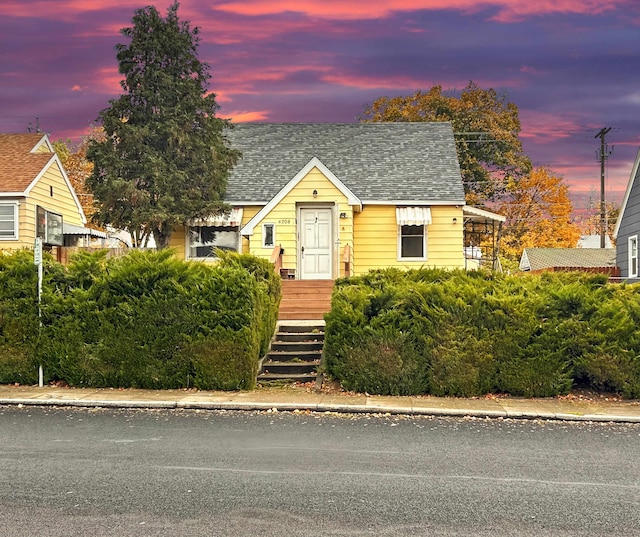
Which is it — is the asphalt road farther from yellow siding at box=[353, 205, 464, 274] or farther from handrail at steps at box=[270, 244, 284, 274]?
yellow siding at box=[353, 205, 464, 274]

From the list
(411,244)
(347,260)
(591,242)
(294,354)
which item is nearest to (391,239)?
(411,244)

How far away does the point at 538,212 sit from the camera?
48.9 metres

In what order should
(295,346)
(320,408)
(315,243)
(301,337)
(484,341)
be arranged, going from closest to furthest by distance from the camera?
(320,408) < (484,341) < (295,346) < (301,337) < (315,243)

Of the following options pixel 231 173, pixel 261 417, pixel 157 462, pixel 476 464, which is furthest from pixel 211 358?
pixel 231 173

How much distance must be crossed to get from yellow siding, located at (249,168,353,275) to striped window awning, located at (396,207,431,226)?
195 centimetres

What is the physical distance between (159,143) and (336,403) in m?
15.6

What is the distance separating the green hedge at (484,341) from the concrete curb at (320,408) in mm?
1327

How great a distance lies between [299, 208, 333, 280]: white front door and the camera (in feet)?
77.4

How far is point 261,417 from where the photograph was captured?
10719 millimetres

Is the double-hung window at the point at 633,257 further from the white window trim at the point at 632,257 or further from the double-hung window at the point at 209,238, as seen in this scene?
the double-hung window at the point at 209,238

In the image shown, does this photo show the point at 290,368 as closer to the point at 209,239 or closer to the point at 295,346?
the point at 295,346

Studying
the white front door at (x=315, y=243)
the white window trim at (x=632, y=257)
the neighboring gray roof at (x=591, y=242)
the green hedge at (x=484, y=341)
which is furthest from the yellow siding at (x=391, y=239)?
the neighboring gray roof at (x=591, y=242)

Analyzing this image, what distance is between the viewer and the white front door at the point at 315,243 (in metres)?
23.6

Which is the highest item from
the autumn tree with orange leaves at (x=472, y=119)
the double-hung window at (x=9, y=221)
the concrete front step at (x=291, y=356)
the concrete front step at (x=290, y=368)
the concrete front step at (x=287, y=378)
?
the autumn tree with orange leaves at (x=472, y=119)
